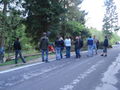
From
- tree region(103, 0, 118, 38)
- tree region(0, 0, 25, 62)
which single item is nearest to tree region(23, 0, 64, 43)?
tree region(0, 0, 25, 62)

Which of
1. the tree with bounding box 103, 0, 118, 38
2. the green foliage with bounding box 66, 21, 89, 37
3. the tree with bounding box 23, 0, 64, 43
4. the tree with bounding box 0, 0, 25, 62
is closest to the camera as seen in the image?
the tree with bounding box 0, 0, 25, 62

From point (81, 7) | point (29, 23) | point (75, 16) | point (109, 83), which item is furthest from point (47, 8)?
point (109, 83)

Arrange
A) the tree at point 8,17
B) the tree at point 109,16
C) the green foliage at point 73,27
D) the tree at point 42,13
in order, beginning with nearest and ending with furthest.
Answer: the tree at point 8,17, the tree at point 42,13, the green foliage at point 73,27, the tree at point 109,16

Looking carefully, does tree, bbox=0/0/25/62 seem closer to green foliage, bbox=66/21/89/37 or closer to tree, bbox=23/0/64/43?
tree, bbox=23/0/64/43

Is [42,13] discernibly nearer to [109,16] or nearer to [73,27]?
[73,27]

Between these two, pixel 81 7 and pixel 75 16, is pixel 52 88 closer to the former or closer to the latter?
pixel 75 16

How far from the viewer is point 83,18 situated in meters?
41.5

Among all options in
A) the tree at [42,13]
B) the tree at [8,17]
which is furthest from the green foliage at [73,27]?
the tree at [8,17]

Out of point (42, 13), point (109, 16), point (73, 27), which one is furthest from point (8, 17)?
point (109, 16)

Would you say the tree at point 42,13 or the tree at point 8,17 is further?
the tree at point 42,13

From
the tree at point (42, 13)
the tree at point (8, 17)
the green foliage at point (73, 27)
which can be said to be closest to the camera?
the tree at point (8, 17)

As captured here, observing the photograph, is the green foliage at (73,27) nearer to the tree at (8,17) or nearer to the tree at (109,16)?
the tree at (8,17)

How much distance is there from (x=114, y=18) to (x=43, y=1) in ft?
166

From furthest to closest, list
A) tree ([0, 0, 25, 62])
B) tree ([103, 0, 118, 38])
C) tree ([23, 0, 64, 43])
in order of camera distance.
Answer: tree ([103, 0, 118, 38]), tree ([23, 0, 64, 43]), tree ([0, 0, 25, 62])
